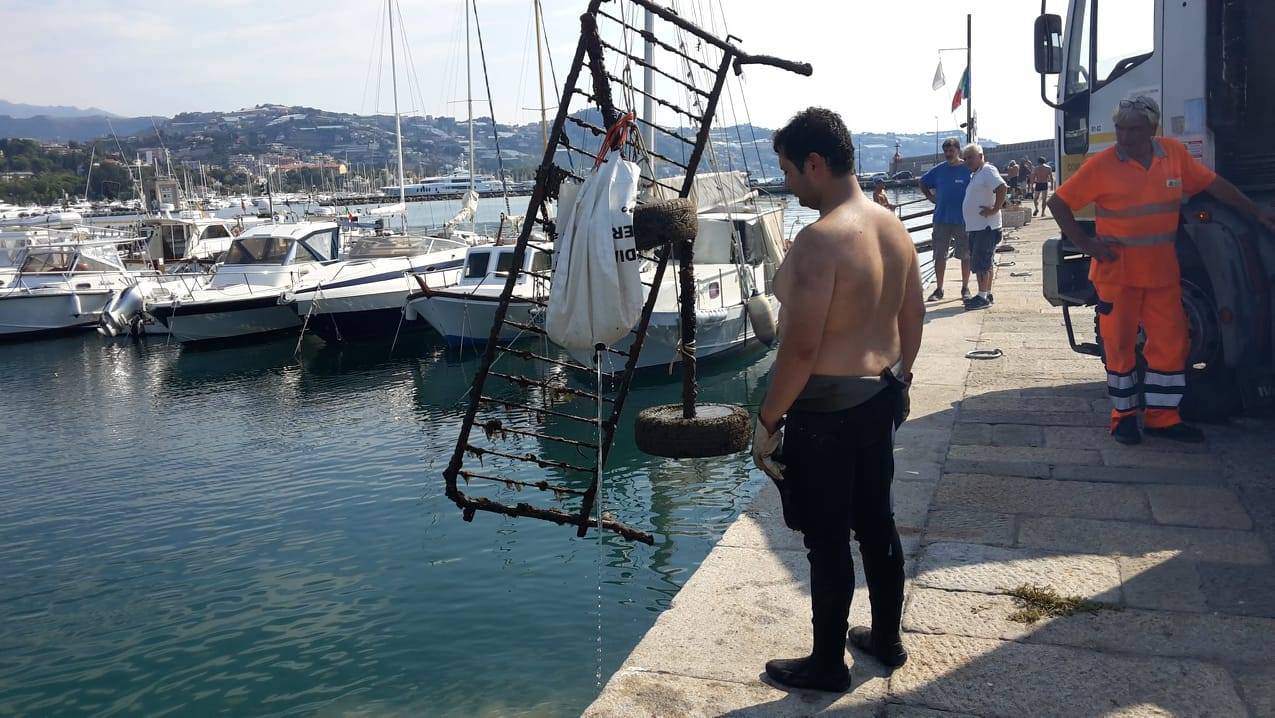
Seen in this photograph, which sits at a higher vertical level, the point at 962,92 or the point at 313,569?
the point at 962,92

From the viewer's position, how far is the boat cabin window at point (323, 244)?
24359 millimetres

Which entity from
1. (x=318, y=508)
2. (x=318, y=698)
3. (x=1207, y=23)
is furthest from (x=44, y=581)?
(x=1207, y=23)

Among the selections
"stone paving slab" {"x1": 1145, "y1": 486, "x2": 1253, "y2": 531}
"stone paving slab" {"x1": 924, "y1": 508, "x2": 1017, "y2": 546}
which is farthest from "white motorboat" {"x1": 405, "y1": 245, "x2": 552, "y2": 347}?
"stone paving slab" {"x1": 1145, "y1": 486, "x2": 1253, "y2": 531}

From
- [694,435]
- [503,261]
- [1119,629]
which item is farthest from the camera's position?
[503,261]

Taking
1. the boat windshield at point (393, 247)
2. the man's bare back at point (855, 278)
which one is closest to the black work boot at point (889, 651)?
the man's bare back at point (855, 278)

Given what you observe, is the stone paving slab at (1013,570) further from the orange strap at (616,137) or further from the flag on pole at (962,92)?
the flag on pole at (962,92)

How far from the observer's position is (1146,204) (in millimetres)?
5742

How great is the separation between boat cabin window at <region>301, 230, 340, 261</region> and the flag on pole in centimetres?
2064

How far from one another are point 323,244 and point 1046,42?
2063 cm

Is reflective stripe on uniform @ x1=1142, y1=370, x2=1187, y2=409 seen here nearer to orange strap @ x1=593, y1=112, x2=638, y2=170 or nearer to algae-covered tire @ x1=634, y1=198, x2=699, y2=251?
algae-covered tire @ x1=634, y1=198, x2=699, y2=251

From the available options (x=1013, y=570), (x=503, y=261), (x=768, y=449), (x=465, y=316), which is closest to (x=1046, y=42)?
(x=1013, y=570)

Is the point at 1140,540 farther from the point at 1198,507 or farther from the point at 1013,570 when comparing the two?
the point at 1013,570

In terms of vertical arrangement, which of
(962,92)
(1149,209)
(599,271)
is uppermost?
(962,92)

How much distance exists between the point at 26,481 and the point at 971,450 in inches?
429
